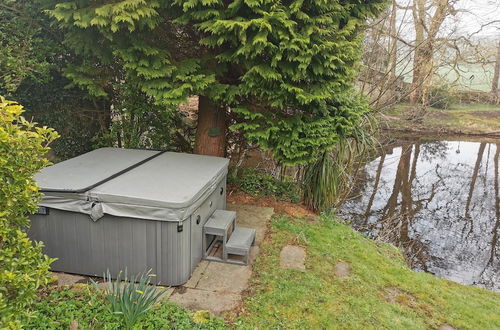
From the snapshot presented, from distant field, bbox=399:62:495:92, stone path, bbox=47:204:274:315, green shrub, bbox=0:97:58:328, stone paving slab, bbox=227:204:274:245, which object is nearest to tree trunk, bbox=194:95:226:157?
stone paving slab, bbox=227:204:274:245

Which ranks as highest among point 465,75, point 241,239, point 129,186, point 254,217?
point 465,75

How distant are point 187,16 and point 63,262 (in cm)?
297

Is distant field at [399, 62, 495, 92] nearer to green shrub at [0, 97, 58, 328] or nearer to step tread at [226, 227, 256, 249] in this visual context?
step tread at [226, 227, 256, 249]

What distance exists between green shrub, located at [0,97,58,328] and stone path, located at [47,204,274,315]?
1.29 metres

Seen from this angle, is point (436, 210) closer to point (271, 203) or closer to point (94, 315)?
point (271, 203)

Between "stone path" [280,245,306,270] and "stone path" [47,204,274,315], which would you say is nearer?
"stone path" [47,204,274,315]

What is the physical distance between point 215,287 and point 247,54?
2519 mm

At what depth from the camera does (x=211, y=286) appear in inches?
138

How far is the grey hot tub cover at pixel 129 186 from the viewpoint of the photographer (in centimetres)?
322

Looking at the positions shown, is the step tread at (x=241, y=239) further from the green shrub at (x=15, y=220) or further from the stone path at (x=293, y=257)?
the green shrub at (x=15, y=220)

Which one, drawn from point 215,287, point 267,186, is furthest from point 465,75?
point 215,287

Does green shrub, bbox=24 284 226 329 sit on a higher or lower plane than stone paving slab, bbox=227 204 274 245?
lower

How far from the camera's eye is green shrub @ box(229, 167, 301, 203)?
20.3 feet

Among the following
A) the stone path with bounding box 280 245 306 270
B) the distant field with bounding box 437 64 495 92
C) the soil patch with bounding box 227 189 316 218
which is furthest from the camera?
the distant field with bounding box 437 64 495 92
